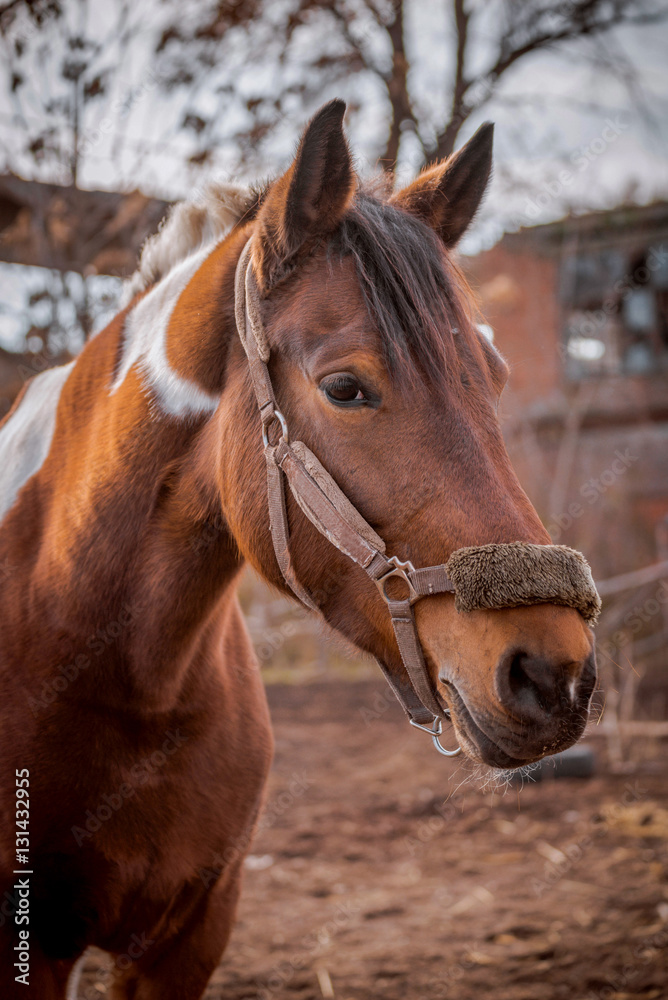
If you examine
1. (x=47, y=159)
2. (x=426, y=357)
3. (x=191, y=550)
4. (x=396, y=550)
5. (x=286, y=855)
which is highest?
(x=47, y=159)

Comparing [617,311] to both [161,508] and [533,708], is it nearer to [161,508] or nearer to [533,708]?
[161,508]

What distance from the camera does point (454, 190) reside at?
211cm

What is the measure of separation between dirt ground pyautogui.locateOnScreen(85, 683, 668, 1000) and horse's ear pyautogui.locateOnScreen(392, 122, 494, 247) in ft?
5.04

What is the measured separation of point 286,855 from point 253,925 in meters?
0.86

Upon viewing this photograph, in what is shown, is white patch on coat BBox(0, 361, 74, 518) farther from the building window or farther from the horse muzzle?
the building window

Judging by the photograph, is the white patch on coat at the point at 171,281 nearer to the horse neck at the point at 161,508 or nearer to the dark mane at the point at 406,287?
the horse neck at the point at 161,508

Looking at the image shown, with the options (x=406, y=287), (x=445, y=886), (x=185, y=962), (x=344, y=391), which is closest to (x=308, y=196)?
(x=406, y=287)

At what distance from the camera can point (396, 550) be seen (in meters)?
1.61

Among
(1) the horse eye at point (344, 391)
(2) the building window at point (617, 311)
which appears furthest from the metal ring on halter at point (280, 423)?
A: (2) the building window at point (617, 311)

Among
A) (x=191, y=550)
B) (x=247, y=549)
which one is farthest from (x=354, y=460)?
(x=191, y=550)

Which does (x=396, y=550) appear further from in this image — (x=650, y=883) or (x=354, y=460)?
(x=650, y=883)

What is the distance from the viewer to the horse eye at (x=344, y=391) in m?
1.66

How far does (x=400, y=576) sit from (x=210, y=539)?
0.67 m

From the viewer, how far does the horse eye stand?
1656 mm
